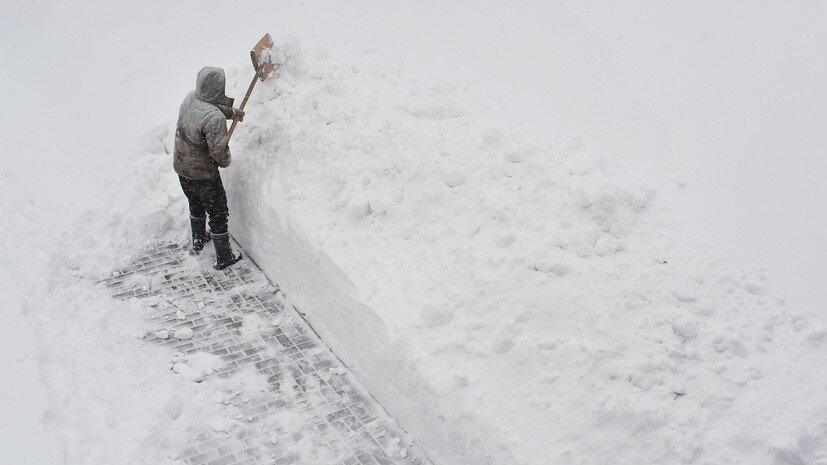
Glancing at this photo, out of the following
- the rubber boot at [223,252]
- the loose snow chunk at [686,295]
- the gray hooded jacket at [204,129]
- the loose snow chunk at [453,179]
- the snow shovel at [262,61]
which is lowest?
the rubber boot at [223,252]

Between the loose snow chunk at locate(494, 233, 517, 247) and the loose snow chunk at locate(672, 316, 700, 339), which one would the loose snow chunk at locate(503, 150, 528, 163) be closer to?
the loose snow chunk at locate(494, 233, 517, 247)

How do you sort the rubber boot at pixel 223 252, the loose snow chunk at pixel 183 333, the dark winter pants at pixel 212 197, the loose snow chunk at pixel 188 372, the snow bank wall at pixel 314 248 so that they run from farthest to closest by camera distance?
1. the rubber boot at pixel 223 252
2. the dark winter pants at pixel 212 197
3. the loose snow chunk at pixel 183 333
4. the loose snow chunk at pixel 188 372
5. the snow bank wall at pixel 314 248

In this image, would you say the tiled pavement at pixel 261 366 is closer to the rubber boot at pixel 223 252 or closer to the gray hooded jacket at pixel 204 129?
the rubber boot at pixel 223 252

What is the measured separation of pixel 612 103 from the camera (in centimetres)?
569

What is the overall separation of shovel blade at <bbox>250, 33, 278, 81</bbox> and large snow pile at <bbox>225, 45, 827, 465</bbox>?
789 mm

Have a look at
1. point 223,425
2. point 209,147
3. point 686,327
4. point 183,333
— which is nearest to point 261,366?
point 223,425

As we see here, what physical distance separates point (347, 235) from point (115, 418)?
2095 millimetres

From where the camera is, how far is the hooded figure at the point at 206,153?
5730 millimetres

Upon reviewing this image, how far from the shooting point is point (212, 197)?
611 cm

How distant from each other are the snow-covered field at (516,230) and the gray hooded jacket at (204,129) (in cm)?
44

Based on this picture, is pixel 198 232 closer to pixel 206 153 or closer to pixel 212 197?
pixel 212 197

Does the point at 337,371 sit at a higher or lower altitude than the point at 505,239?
lower

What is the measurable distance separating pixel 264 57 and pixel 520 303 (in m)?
3.59

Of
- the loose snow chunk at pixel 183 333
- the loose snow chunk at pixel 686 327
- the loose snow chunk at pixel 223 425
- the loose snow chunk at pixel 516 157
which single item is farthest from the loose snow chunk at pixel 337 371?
the loose snow chunk at pixel 686 327
